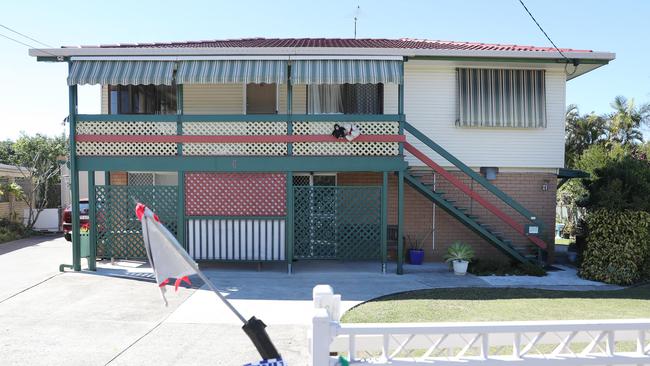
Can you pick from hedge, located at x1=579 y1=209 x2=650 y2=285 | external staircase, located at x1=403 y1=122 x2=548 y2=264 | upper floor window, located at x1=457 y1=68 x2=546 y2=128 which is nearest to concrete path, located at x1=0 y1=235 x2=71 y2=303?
external staircase, located at x1=403 y1=122 x2=548 y2=264

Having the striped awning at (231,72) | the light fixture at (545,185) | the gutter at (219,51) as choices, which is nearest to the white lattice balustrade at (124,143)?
the striped awning at (231,72)

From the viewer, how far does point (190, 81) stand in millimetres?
9234

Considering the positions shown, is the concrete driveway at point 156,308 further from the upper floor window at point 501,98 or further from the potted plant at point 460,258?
the upper floor window at point 501,98

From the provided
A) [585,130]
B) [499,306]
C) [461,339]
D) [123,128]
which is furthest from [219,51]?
[585,130]

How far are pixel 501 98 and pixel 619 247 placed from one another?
4208mm

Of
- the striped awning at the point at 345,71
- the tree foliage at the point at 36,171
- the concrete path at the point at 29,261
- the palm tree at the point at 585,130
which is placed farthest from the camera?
the palm tree at the point at 585,130

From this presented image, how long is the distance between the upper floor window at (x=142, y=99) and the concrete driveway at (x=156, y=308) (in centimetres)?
394

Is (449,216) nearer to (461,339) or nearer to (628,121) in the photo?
(461,339)

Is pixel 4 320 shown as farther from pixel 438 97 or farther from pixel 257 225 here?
pixel 438 97

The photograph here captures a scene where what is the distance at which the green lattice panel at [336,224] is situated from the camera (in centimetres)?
969

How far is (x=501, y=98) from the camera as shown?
36.1ft

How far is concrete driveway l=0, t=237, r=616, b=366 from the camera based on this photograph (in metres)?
5.18

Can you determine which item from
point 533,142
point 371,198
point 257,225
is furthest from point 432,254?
point 257,225

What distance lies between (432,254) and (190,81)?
22.9 feet
